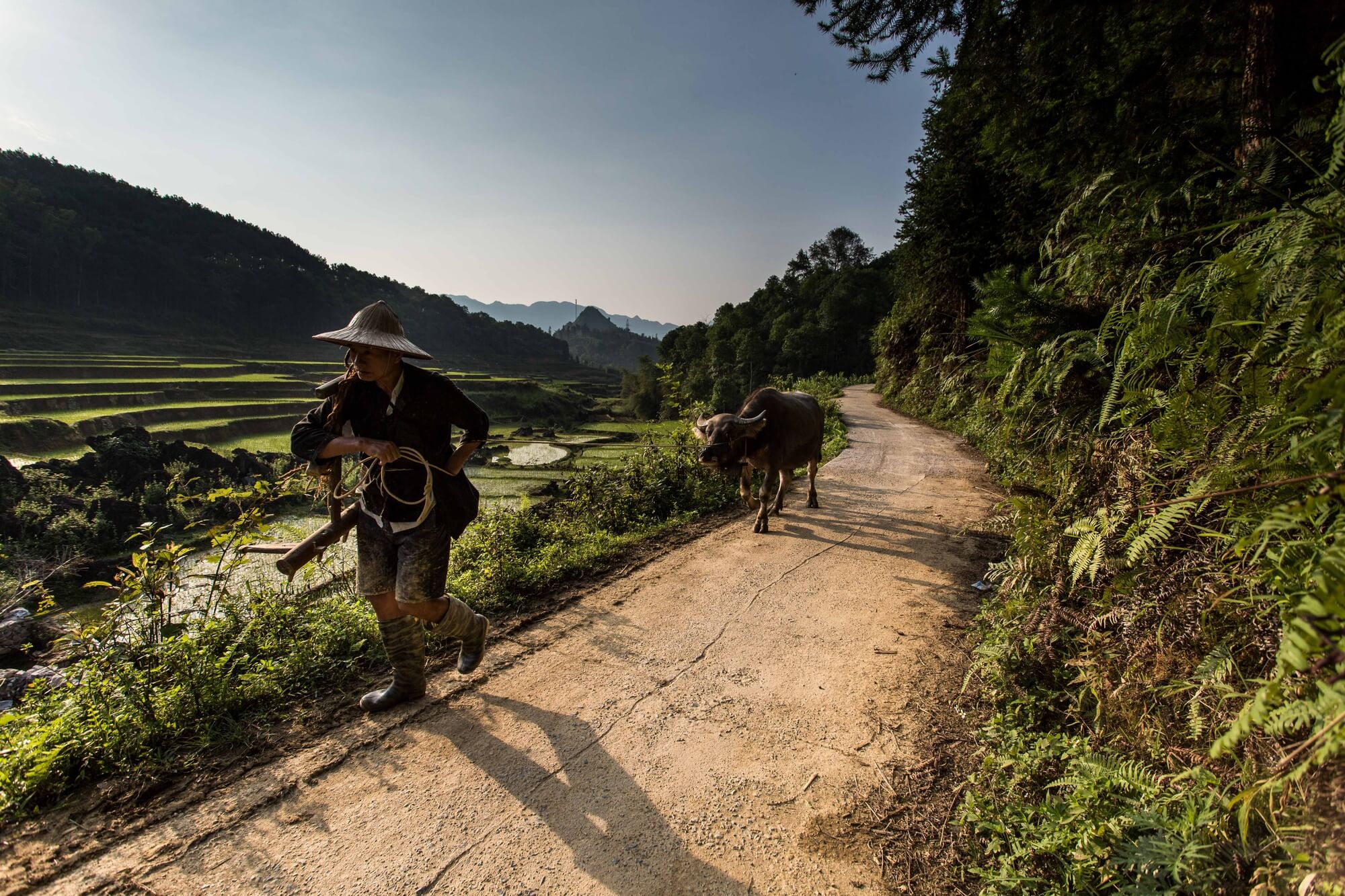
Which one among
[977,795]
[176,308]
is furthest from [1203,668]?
[176,308]

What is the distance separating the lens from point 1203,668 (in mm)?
2068

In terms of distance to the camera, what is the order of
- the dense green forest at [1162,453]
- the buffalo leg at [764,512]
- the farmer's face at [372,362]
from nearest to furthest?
the dense green forest at [1162,453] → the farmer's face at [372,362] → the buffalo leg at [764,512]

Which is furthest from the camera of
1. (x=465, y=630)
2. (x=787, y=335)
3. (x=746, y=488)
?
(x=787, y=335)

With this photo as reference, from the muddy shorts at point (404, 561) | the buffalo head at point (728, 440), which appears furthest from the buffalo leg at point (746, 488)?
the muddy shorts at point (404, 561)

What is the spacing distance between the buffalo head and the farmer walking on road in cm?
338

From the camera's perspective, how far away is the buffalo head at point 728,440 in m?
6.29

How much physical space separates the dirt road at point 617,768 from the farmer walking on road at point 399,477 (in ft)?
1.84

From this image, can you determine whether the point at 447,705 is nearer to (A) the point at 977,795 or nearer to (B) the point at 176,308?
(A) the point at 977,795

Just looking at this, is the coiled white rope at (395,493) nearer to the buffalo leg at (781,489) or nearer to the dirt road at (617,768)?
the dirt road at (617,768)

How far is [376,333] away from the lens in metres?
3.08

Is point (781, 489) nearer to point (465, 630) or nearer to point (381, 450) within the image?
point (465, 630)

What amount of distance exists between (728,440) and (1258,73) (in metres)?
4.92

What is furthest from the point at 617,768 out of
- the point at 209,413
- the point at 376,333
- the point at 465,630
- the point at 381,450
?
the point at 209,413

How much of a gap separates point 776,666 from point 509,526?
393 cm
